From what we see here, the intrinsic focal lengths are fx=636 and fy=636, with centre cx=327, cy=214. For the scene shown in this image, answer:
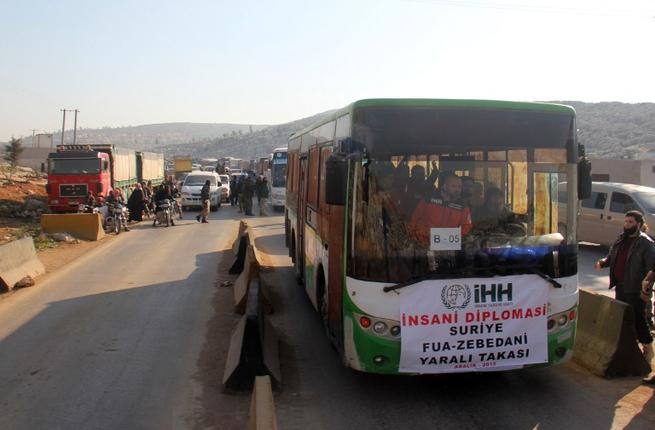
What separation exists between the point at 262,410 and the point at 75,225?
1754 centimetres

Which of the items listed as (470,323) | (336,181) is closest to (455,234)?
(470,323)

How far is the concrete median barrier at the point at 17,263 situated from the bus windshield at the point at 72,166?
43.9ft

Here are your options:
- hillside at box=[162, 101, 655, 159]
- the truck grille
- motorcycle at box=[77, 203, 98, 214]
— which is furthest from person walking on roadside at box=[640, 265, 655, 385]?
hillside at box=[162, 101, 655, 159]

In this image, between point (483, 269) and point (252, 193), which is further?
point (252, 193)

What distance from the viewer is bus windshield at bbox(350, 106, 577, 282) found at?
5875 millimetres

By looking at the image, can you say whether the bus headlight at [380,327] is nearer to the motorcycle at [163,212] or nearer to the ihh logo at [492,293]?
the ihh logo at [492,293]

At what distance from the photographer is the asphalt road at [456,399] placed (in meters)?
5.63

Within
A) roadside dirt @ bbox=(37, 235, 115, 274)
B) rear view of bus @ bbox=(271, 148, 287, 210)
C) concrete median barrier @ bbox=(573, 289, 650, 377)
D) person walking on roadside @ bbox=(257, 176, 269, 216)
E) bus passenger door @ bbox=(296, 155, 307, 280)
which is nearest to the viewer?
concrete median barrier @ bbox=(573, 289, 650, 377)

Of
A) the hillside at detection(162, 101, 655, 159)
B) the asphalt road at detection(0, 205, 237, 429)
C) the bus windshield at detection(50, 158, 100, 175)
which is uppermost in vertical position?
the hillside at detection(162, 101, 655, 159)

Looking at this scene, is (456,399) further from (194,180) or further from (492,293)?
(194,180)

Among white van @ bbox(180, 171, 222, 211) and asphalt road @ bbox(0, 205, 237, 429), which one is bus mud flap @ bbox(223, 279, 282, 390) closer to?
asphalt road @ bbox(0, 205, 237, 429)

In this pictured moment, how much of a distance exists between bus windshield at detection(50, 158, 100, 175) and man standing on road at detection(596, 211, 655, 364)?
23570 mm

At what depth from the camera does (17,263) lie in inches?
506

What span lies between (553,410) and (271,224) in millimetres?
21018
